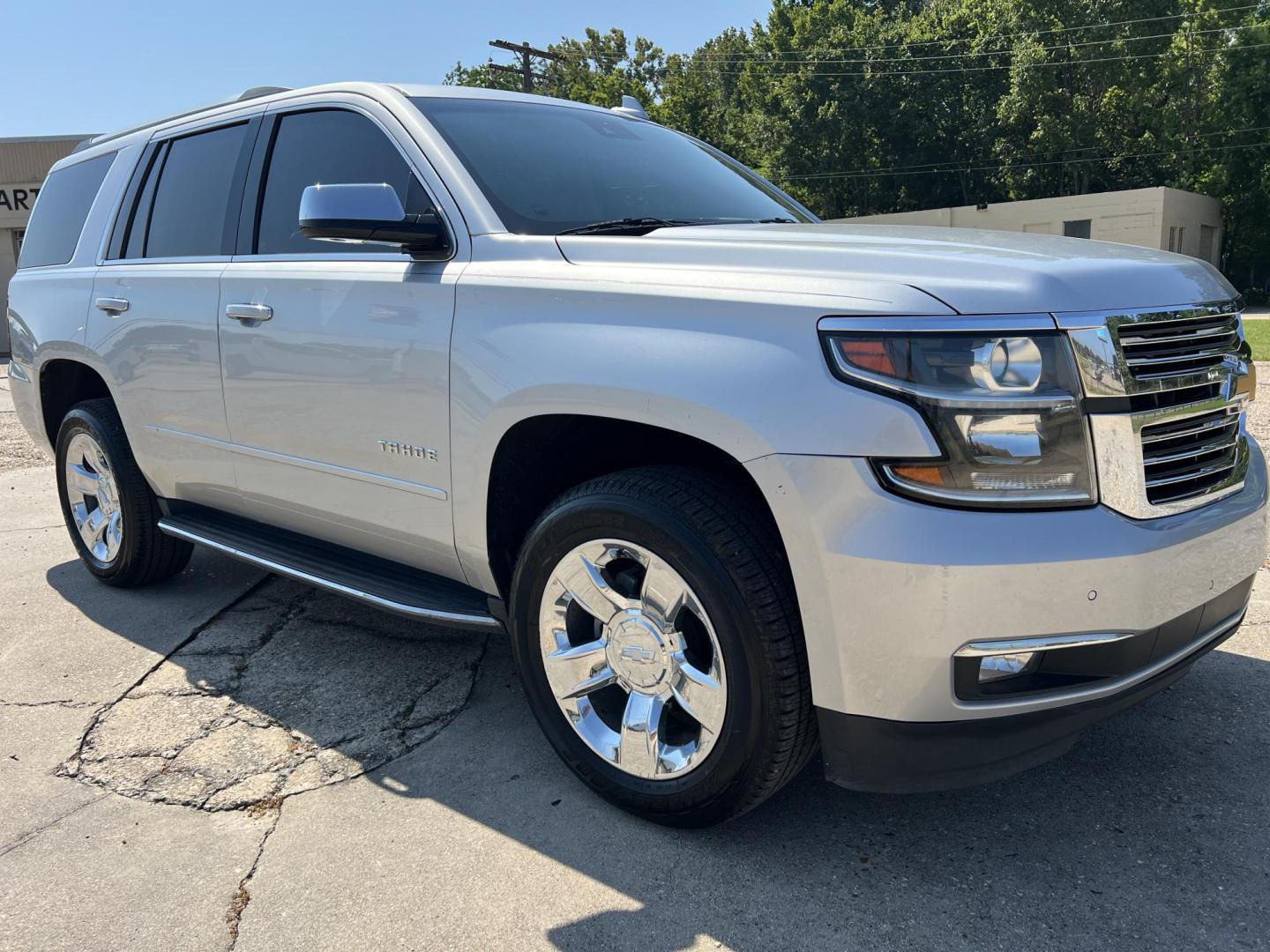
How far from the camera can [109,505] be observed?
4.70 metres

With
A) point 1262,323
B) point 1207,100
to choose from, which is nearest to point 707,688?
point 1262,323

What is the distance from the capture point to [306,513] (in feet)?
11.5

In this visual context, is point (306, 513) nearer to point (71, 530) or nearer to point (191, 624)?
point (191, 624)

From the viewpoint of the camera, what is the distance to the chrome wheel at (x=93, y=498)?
464cm

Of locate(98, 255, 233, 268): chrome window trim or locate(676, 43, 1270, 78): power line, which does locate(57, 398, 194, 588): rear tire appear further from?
locate(676, 43, 1270, 78): power line

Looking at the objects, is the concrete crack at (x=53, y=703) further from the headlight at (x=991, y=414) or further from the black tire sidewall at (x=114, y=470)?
the headlight at (x=991, y=414)

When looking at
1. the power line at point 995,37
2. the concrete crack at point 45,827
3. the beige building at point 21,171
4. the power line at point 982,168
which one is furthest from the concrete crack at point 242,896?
the power line at point 995,37

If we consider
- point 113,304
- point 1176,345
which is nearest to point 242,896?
point 1176,345

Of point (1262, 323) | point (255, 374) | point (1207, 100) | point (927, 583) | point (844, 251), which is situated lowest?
point (1262, 323)

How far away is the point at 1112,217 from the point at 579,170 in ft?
120

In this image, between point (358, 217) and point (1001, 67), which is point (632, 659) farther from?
point (1001, 67)

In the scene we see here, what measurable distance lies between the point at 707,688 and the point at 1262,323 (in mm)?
25677

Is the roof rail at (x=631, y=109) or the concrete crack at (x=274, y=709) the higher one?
the roof rail at (x=631, y=109)

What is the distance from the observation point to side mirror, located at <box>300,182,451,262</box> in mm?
2799
